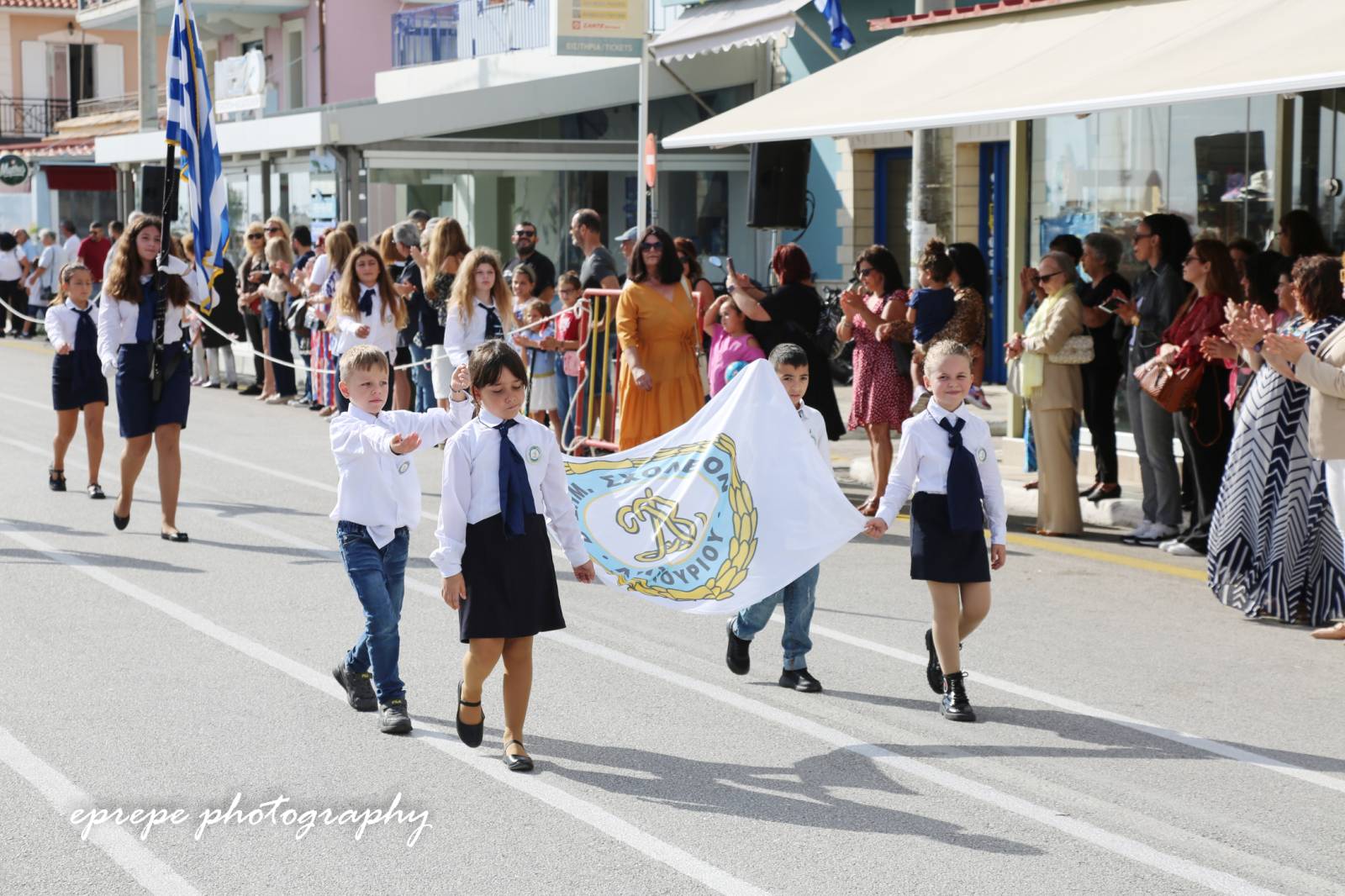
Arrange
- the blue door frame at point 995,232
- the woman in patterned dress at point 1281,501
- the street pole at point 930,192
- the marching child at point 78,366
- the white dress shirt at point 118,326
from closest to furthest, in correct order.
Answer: the woman in patterned dress at point 1281,501, the white dress shirt at point 118,326, the marching child at point 78,366, the street pole at point 930,192, the blue door frame at point 995,232

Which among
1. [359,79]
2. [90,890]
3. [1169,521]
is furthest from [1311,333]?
[359,79]

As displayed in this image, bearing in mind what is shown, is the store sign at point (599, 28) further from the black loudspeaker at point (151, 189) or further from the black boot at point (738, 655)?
the black boot at point (738, 655)

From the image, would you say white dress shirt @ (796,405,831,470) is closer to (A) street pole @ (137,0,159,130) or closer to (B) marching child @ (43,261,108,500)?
(B) marching child @ (43,261,108,500)

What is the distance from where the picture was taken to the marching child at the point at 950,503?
277 inches

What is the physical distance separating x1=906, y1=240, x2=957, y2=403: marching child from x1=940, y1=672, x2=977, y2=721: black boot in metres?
4.94

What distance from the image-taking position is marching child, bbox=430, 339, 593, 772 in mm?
6164

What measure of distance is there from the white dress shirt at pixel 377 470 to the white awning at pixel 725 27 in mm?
15676

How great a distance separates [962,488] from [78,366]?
316 inches

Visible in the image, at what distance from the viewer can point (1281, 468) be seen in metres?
9.03

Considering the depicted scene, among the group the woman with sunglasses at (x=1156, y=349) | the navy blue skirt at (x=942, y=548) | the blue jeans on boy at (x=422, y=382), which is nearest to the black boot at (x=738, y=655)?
the navy blue skirt at (x=942, y=548)

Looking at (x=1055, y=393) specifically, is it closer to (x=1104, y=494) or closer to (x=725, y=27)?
(x=1104, y=494)

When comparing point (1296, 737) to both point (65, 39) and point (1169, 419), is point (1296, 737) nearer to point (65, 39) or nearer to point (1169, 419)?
point (1169, 419)

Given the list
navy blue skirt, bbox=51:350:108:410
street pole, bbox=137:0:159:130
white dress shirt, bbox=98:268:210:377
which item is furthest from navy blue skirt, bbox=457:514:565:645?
street pole, bbox=137:0:159:130

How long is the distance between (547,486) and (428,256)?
882 centimetres
